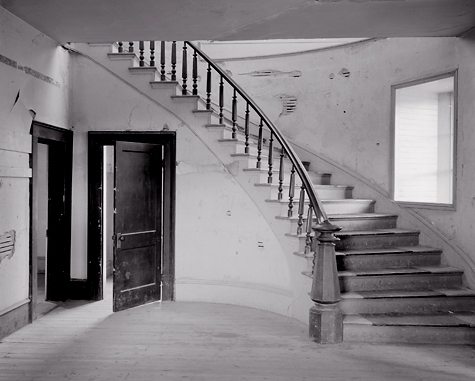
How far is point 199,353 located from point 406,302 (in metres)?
2.10

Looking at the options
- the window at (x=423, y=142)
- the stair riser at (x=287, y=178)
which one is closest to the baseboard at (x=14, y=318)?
the stair riser at (x=287, y=178)

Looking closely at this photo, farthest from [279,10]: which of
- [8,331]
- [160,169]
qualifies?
[8,331]

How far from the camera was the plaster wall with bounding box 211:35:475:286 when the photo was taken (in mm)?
4965

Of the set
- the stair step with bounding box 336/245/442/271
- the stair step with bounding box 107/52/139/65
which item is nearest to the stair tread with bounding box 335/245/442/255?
the stair step with bounding box 336/245/442/271

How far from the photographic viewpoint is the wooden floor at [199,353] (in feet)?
12.0

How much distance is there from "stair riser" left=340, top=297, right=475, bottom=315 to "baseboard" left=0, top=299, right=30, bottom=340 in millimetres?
3210

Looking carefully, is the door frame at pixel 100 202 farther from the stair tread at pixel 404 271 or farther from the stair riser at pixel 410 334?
the stair riser at pixel 410 334

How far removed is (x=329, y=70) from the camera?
664 cm

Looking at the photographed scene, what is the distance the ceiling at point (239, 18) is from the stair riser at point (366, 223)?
206cm

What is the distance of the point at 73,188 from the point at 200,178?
1631mm

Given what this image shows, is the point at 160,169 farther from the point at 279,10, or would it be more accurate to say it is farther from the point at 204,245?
the point at 279,10

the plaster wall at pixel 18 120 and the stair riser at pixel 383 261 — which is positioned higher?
the plaster wall at pixel 18 120

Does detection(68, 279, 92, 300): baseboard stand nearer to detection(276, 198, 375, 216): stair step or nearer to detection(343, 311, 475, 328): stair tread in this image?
detection(276, 198, 375, 216): stair step

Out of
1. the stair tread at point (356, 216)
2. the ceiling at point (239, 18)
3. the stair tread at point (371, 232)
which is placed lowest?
the stair tread at point (371, 232)
